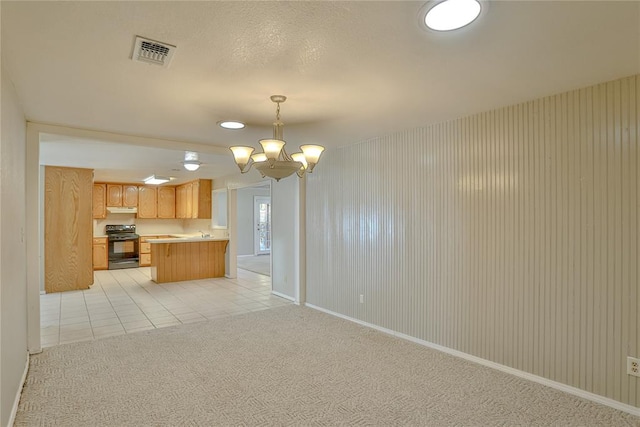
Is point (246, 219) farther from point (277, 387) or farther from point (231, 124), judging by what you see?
point (277, 387)

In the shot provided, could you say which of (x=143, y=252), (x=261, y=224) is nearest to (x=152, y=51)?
(x=143, y=252)

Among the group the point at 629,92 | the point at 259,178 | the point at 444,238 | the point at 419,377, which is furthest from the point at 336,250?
the point at 629,92

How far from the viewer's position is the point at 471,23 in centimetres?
173

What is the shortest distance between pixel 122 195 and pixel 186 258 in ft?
10.9

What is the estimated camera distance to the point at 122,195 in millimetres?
9141

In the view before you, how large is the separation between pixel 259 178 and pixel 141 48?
4591mm

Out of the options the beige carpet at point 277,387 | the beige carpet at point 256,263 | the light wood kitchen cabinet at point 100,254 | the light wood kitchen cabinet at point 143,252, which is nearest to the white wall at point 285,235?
the beige carpet at point 277,387

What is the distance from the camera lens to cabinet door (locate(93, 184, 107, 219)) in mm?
8766

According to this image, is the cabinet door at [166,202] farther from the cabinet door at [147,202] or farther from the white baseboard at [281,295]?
the white baseboard at [281,295]

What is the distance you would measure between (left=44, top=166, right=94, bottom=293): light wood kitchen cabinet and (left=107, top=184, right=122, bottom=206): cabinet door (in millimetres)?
2746

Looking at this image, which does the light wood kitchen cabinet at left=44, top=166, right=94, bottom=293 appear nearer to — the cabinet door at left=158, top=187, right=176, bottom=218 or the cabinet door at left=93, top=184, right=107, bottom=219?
the cabinet door at left=93, top=184, right=107, bottom=219

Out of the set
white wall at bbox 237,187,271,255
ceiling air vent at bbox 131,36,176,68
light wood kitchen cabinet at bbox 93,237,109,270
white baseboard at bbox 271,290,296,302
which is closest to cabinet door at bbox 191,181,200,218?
light wood kitchen cabinet at bbox 93,237,109,270

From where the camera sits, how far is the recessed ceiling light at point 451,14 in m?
1.59

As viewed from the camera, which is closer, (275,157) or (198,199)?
(275,157)
